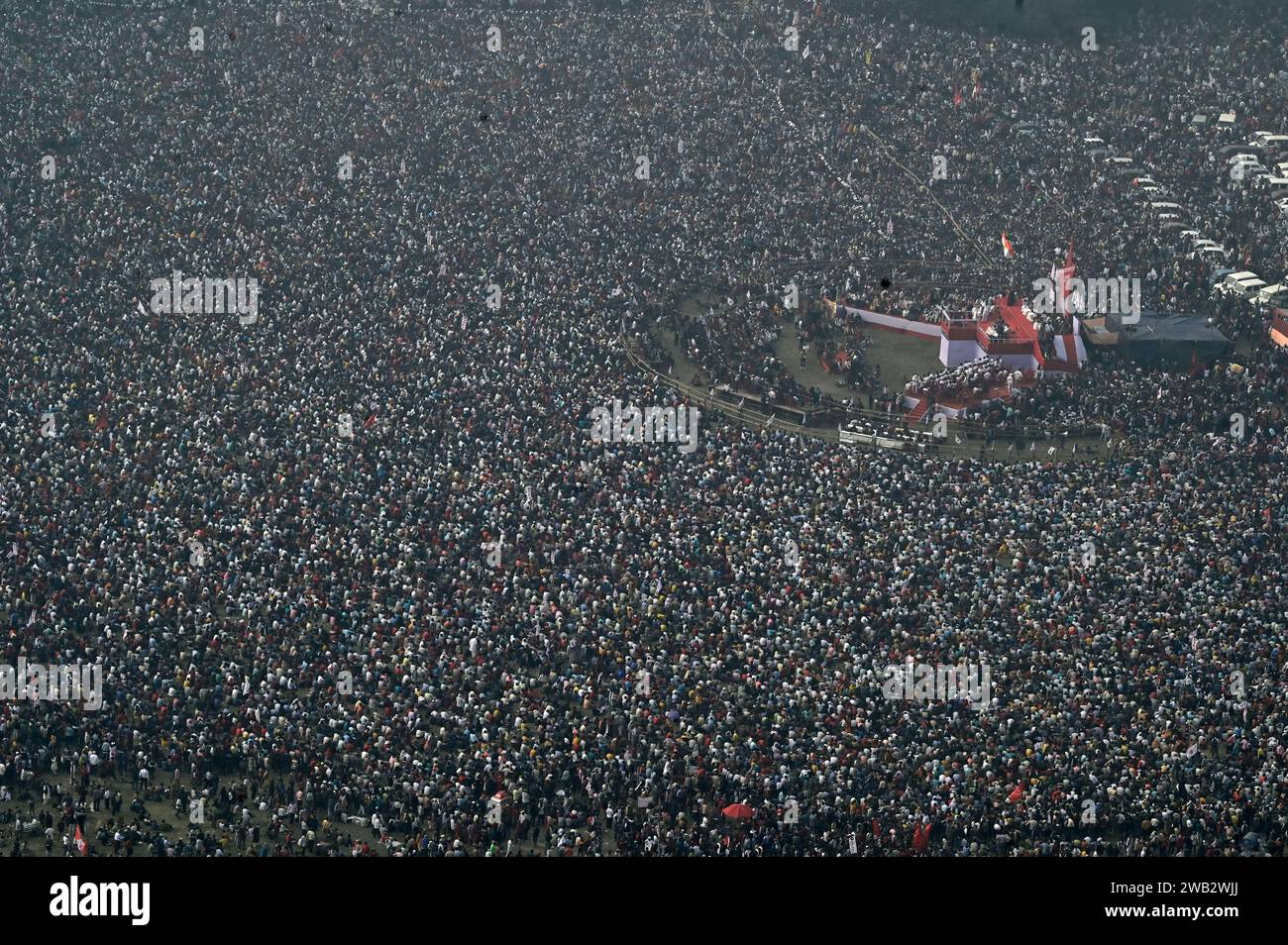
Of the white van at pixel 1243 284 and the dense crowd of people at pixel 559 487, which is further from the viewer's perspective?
the white van at pixel 1243 284

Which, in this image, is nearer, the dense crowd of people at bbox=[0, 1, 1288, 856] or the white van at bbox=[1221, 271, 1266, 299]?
the dense crowd of people at bbox=[0, 1, 1288, 856]

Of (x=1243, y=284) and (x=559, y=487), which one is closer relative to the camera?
(x=559, y=487)

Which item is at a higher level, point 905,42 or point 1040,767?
point 905,42

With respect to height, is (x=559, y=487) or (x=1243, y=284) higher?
(x=1243, y=284)
